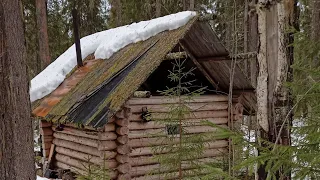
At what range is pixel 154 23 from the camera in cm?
A: 1020

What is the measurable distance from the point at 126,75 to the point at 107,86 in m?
0.57

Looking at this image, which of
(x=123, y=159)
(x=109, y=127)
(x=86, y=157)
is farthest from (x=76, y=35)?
(x=123, y=159)

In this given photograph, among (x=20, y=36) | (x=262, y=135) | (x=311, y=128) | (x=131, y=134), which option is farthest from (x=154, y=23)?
(x=311, y=128)

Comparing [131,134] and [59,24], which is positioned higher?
[59,24]

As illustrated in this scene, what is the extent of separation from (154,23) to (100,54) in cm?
223

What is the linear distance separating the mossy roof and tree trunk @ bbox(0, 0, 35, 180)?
78.7 inches

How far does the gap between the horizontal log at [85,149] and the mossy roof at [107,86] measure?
0.92 m

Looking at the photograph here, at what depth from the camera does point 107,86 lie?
8.67 meters

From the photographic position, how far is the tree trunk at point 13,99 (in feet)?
17.8

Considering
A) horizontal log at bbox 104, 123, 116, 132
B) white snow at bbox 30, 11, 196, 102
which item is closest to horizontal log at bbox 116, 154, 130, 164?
horizontal log at bbox 104, 123, 116, 132

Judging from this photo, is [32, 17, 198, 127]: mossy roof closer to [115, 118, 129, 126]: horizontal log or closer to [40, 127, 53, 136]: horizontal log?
[115, 118, 129, 126]: horizontal log

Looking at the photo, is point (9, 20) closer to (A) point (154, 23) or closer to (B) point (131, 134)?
(B) point (131, 134)

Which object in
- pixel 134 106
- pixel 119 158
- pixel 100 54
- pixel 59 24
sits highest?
pixel 59 24

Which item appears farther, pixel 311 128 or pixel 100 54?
pixel 100 54
